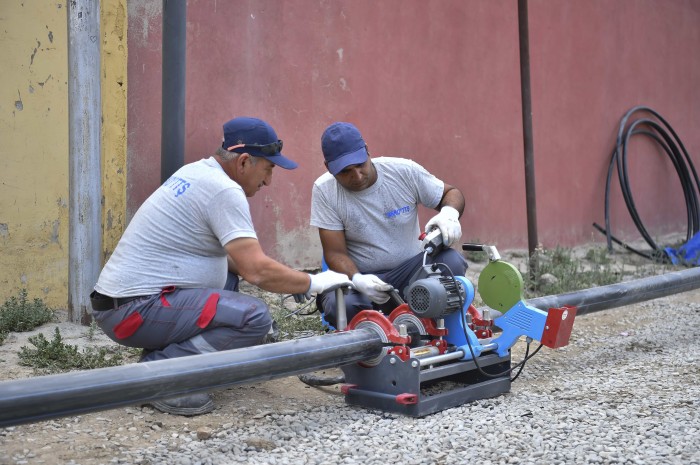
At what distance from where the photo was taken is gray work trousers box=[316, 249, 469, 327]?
4.38m

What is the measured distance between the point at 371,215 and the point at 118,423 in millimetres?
1806

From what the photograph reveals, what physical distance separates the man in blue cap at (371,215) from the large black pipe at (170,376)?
0.84m

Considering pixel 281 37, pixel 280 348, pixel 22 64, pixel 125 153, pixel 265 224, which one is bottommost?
pixel 280 348

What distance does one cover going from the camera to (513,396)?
4.02 meters

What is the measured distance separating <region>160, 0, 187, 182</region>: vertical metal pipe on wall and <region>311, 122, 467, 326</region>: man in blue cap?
2.69 ft

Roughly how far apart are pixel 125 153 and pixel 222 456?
2837 mm

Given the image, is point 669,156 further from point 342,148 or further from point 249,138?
point 249,138

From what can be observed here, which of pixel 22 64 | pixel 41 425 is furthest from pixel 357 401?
pixel 22 64

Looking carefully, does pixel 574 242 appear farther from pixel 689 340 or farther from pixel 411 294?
pixel 411 294

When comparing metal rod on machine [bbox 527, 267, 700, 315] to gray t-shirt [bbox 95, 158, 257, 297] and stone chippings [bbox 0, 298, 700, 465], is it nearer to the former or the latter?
stone chippings [bbox 0, 298, 700, 465]

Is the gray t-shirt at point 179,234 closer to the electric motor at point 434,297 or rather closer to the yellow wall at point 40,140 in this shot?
the electric motor at point 434,297

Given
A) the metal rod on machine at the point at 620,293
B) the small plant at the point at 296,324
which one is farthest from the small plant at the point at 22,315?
the metal rod on machine at the point at 620,293

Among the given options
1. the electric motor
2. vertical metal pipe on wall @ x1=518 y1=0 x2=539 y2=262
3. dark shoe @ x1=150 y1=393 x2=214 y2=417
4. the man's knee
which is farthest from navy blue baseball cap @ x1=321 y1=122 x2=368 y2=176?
vertical metal pipe on wall @ x1=518 y1=0 x2=539 y2=262

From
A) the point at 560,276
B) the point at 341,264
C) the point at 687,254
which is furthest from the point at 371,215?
the point at 687,254
